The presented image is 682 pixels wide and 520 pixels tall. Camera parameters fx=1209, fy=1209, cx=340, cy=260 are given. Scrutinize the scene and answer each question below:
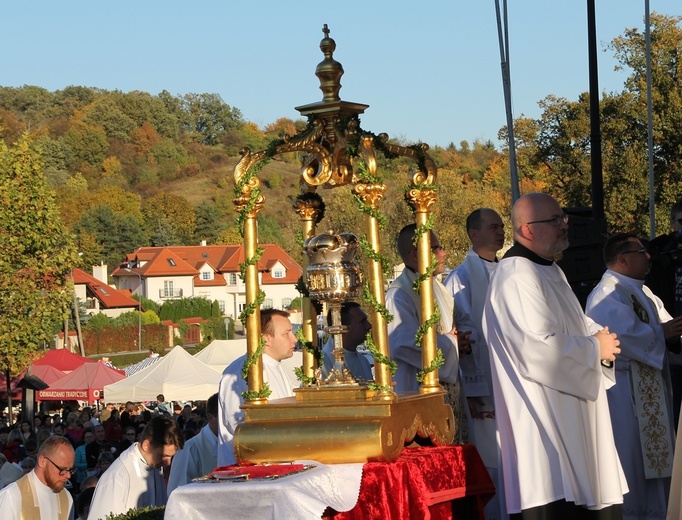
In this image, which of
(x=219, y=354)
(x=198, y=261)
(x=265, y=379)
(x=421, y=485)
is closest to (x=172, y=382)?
(x=219, y=354)

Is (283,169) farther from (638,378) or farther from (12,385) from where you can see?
(638,378)

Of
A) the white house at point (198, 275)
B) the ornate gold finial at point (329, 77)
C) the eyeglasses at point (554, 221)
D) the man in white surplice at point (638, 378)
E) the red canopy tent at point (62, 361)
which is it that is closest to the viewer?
the ornate gold finial at point (329, 77)

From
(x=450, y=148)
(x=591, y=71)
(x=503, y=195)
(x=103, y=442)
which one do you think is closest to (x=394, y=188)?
(x=503, y=195)

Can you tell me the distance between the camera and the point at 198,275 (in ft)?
393

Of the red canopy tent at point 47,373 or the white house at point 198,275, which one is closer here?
the red canopy tent at point 47,373

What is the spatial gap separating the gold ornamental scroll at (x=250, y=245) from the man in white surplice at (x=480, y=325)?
7.88 ft

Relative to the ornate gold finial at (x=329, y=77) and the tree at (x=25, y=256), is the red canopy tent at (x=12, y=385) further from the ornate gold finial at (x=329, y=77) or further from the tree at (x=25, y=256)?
the ornate gold finial at (x=329, y=77)

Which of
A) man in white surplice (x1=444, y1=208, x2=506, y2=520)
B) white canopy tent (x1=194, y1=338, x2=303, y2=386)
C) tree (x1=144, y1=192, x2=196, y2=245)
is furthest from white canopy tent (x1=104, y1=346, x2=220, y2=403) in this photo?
tree (x1=144, y1=192, x2=196, y2=245)

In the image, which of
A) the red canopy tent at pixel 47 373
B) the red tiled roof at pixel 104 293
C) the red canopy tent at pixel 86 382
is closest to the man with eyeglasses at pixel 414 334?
the red canopy tent at pixel 86 382

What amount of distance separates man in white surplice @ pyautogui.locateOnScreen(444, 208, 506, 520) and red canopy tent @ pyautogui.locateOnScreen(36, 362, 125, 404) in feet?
99.9

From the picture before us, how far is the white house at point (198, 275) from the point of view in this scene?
4562 inches

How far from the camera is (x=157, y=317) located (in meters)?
101

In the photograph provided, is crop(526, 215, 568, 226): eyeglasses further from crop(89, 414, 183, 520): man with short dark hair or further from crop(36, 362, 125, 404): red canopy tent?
crop(36, 362, 125, 404): red canopy tent

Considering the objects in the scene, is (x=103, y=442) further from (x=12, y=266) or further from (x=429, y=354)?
(x=429, y=354)
